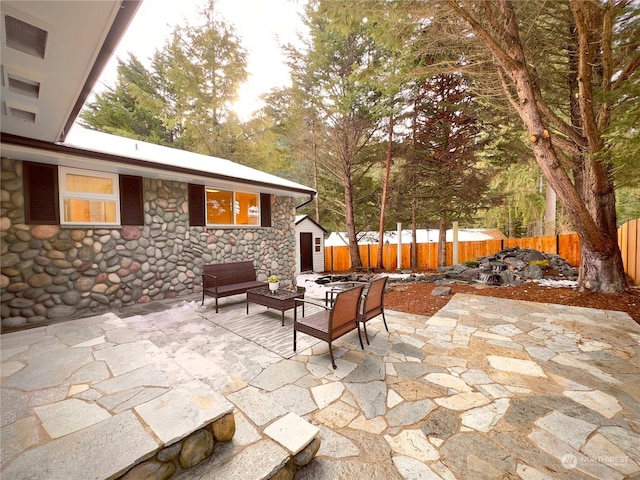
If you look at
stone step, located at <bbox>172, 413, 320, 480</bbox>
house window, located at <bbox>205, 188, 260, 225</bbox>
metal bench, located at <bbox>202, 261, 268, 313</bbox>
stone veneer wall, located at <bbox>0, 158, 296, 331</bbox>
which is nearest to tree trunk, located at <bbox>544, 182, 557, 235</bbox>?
house window, located at <bbox>205, 188, 260, 225</bbox>

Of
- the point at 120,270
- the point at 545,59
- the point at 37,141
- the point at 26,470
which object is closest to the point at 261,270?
the point at 120,270

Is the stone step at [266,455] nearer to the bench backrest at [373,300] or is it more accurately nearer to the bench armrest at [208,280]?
the bench backrest at [373,300]

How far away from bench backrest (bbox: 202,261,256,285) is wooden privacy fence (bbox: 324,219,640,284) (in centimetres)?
837

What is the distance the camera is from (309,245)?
1329cm

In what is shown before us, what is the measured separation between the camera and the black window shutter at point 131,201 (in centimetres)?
496

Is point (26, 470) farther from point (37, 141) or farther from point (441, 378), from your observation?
point (37, 141)

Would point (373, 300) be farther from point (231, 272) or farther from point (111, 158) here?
point (111, 158)

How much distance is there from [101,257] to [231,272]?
2407 millimetres

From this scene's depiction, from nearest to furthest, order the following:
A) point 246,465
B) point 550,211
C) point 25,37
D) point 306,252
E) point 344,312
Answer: point 246,465
point 25,37
point 344,312
point 550,211
point 306,252

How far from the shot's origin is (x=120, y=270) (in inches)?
194

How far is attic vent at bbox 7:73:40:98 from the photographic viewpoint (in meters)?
2.20

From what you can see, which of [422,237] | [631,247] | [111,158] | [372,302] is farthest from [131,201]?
[422,237]

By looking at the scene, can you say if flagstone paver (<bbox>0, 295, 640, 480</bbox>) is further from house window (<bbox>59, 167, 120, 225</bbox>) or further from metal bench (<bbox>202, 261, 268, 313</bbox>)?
house window (<bbox>59, 167, 120, 225</bbox>)

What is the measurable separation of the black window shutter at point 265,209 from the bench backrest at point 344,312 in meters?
4.95
